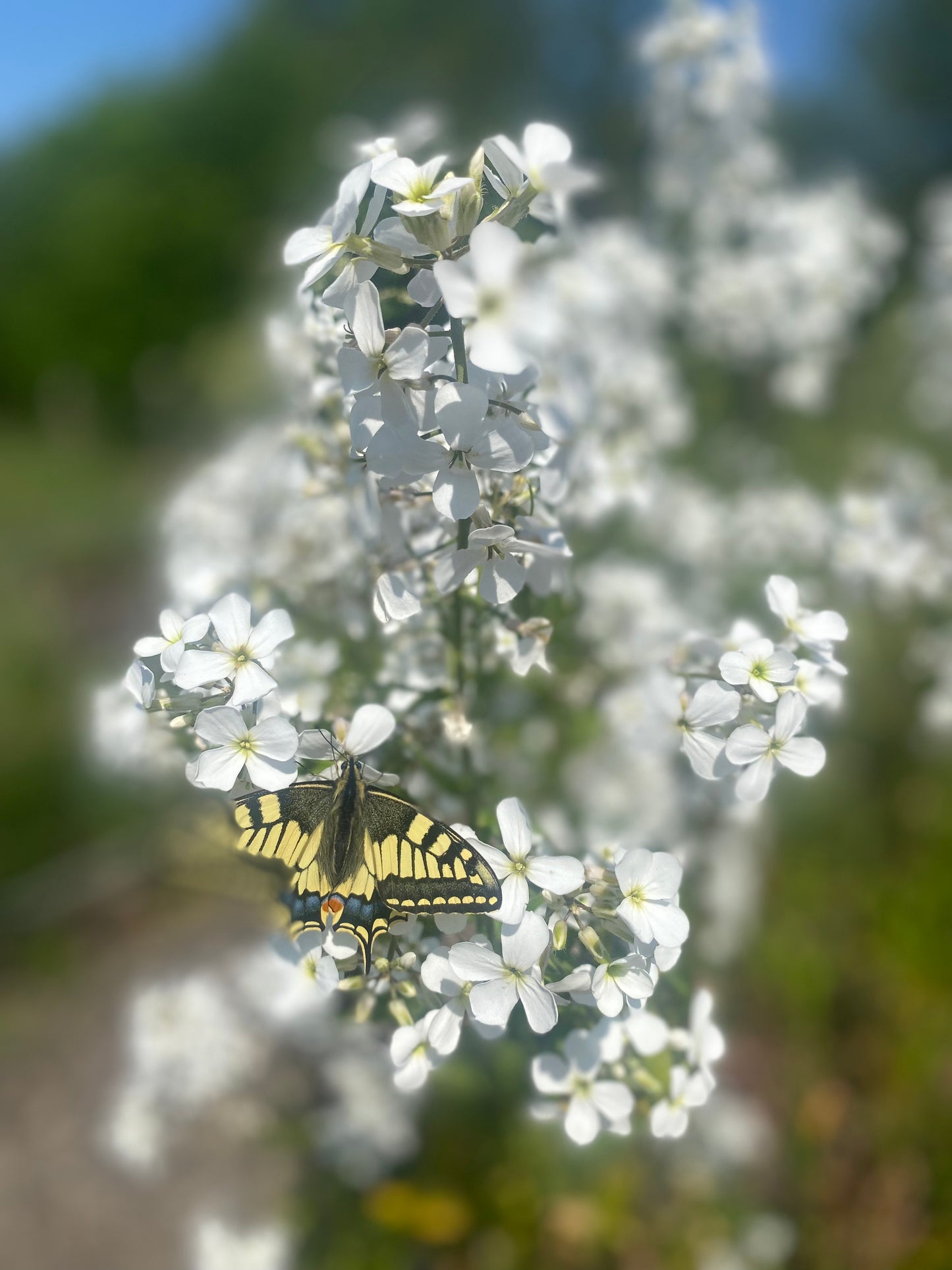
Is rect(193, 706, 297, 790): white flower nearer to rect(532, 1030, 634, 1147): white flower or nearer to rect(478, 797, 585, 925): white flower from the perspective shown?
rect(478, 797, 585, 925): white flower

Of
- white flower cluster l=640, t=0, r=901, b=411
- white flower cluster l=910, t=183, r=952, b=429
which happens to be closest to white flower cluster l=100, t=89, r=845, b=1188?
white flower cluster l=640, t=0, r=901, b=411

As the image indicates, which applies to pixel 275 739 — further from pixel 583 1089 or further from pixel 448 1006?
pixel 583 1089

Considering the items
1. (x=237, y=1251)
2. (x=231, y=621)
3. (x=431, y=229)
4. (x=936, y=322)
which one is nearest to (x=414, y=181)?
(x=431, y=229)

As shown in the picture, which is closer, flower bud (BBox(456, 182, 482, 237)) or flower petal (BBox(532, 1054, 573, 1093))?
flower bud (BBox(456, 182, 482, 237))

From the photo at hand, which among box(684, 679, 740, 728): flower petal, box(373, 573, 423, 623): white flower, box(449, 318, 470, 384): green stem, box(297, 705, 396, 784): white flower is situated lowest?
box(297, 705, 396, 784): white flower

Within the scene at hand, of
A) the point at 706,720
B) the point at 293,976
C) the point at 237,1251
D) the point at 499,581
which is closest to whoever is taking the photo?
the point at 499,581

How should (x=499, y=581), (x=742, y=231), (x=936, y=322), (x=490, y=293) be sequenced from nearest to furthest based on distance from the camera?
(x=490, y=293), (x=499, y=581), (x=742, y=231), (x=936, y=322)
